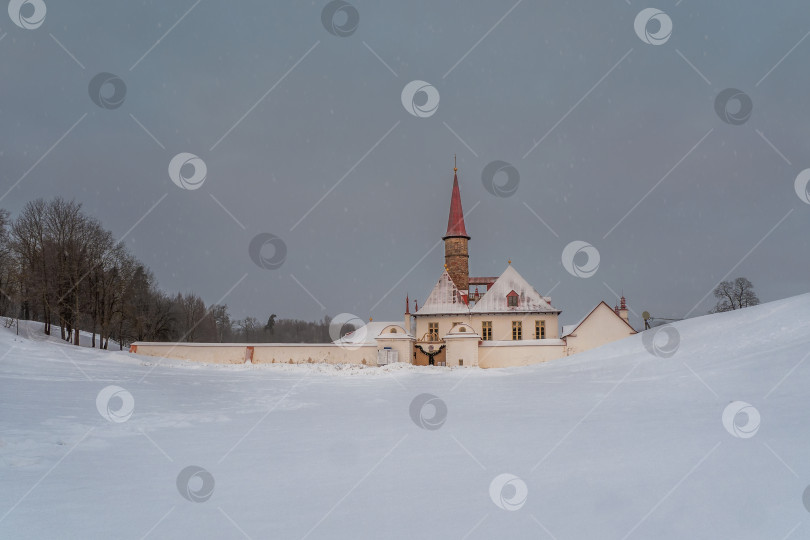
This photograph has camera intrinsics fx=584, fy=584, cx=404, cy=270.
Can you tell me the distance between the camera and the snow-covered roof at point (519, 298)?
4397 centimetres

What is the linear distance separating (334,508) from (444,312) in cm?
3788

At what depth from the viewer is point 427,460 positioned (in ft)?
28.6

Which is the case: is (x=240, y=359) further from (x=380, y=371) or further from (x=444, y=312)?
(x=444, y=312)

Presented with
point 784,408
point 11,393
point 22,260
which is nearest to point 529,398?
point 784,408

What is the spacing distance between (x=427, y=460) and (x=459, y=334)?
2938 centimetres

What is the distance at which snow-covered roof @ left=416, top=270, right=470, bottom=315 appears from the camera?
44.5 metres

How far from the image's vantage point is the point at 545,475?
7602 mm

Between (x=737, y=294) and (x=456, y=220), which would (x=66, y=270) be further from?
(x=737, y=294)
